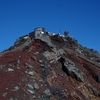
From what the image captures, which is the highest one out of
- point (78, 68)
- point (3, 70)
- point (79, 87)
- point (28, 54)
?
point (28, 54)

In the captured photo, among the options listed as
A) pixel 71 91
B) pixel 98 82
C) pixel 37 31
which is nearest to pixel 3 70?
pixel 71 91

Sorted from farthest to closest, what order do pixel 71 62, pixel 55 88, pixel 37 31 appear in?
pixel 37 31 < pixel 71 62 < pixel 55 88

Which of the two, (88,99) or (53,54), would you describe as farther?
(53,54)

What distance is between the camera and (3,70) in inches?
1009

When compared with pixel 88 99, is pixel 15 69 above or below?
above

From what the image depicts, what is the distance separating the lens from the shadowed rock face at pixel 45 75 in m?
23.4

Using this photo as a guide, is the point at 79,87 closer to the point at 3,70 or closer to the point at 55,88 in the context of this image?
the point at 55,88

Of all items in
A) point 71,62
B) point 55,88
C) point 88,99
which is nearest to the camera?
point 55,88

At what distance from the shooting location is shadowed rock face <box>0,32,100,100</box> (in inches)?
920

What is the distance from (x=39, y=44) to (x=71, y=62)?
5.37 metres

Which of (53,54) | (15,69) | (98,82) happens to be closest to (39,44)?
(53,54)

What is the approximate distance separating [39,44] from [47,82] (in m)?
8.33

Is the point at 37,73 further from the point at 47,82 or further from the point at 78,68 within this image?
the point at 78,68

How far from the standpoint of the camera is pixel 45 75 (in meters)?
26.6
